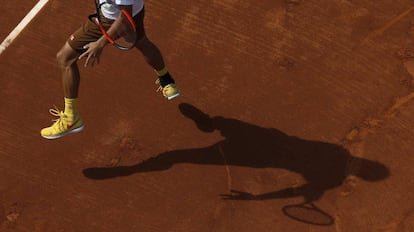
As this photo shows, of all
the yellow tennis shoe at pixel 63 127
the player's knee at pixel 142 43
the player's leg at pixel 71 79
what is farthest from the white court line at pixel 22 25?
the player's knee at pixel 142 43

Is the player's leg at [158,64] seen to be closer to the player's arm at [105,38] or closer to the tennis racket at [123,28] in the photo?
the tennis racket at [123,28]

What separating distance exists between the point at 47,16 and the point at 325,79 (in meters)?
3.49

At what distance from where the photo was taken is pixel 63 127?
5477 millimetres

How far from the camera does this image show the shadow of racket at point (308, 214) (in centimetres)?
533

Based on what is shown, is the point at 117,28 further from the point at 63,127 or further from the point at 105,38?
the point at 63,127

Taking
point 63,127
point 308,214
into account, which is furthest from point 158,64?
point 308,214

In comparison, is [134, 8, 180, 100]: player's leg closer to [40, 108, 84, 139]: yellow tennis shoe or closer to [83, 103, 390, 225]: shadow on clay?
[83, 103, 390, 225]: shadow on clay

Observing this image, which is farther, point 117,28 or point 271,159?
point 271,159

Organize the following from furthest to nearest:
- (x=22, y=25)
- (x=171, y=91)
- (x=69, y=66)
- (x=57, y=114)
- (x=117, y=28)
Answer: (x=22, y=25), (x=57, y=114), (x=171, y=91), (x=69, y=66), (x=117, y=28)

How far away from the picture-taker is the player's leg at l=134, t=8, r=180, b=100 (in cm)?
535

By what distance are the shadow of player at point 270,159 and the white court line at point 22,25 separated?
1966 mm

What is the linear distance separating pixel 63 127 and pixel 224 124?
176 cm

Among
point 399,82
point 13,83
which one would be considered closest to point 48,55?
point 13,83

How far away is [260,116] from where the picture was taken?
19.3 feet
